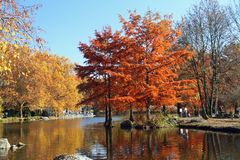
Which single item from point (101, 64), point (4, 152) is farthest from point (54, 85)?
point (4, 152)

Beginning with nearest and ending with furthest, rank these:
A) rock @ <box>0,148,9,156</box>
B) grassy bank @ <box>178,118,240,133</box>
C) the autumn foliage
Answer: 1. rock @ <box>0,148,9,156</box>
2. grassy bank @ <box>178,118,240,133</box>
3. the autumn foliage

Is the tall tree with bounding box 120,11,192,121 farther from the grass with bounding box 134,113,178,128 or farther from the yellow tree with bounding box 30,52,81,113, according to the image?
the yellow tree with bounding box 30,52,81,113

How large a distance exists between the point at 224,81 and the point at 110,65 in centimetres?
1910

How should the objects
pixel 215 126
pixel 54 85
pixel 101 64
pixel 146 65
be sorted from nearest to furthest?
1. pixel 215 126
2. pixel 146 65
3. pixel 101 64
4. pixel 54 85

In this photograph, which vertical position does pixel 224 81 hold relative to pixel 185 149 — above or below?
above

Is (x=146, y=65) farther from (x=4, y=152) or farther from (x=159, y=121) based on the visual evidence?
(x=4, y=152)

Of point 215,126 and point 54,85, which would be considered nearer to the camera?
point 215,126

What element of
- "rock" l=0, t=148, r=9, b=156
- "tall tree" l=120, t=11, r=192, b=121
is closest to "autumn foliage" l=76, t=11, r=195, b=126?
"tall tree" l=120, t=11, r=192, b=121

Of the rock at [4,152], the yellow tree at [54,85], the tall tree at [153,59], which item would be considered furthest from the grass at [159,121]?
the yellow tree at [54,85]

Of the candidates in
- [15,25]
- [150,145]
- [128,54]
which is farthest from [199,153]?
[128,54]

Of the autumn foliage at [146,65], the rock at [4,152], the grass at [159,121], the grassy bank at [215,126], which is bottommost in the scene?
the rock at [4,152]

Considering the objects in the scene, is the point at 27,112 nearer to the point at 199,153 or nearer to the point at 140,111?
the point at 140,111

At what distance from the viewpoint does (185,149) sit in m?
17.0

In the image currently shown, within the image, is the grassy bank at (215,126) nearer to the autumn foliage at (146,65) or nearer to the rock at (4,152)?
the autumn foliage at (146,65)
